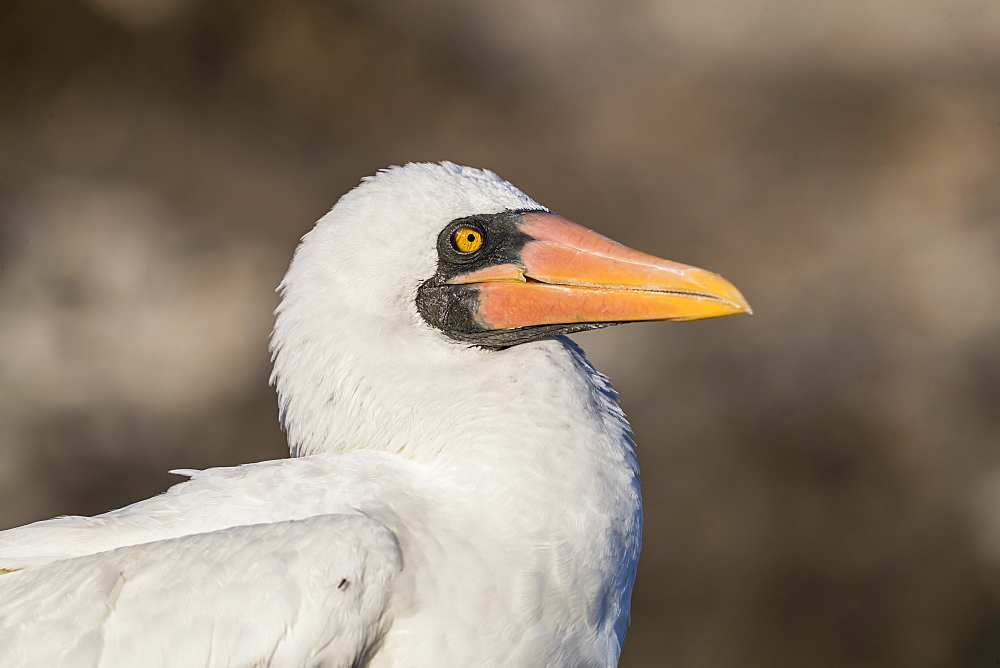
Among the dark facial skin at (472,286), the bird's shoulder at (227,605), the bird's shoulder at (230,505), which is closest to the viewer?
the bird's shoulder at (227,605)

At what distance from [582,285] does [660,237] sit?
5692 mm

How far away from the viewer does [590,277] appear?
9.99 ft

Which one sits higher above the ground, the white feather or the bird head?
the bird head

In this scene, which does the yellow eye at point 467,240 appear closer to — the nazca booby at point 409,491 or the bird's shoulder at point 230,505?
the nazca booby at point 409,491

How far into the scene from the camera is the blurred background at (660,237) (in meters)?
7.62

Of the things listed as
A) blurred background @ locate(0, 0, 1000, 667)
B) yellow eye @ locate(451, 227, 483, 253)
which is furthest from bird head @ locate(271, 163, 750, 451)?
blurred background @ locate(0, 0, 1000, 667)

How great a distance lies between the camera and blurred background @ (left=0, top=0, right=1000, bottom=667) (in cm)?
762

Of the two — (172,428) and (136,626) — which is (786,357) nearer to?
(172,428)

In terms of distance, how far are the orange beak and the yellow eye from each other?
0.08m

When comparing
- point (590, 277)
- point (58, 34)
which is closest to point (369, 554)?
point (590, 277)

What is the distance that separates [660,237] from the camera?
8.58m

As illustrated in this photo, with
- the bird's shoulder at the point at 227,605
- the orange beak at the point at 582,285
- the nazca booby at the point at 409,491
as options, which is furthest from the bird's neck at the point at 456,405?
the bird's shoulder at the point at 227,605

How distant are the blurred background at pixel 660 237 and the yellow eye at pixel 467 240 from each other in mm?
4758

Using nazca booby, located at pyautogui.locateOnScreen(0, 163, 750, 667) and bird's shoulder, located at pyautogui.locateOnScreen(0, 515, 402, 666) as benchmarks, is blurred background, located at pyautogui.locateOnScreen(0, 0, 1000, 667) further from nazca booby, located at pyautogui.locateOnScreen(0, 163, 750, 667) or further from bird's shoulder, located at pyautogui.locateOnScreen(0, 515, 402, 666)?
bird's shoulder, located at pyautogui.locateOnScreen(0, 515, 402, 666)
